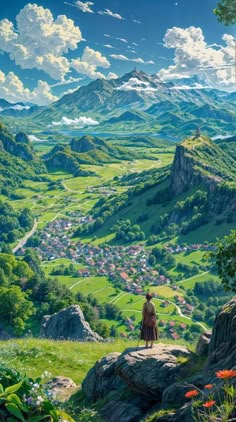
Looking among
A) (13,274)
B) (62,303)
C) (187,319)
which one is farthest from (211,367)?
(187,319)

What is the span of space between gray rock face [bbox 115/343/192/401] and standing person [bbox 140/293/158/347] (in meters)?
1.41

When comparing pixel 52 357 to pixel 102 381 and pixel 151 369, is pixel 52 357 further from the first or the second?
pixel 151 369

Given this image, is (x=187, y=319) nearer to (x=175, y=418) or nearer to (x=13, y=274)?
(x=13, y=274)

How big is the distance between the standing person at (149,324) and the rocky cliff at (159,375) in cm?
92

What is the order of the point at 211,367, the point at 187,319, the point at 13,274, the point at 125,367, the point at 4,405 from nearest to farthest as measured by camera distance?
the point at 4,405
the point at 211,367
the point at 125,367
the point at 13,274
the point at 187,319

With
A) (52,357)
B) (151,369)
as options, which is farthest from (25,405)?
(52,357)

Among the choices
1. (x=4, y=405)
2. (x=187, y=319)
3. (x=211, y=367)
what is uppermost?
(x=4, y=405)

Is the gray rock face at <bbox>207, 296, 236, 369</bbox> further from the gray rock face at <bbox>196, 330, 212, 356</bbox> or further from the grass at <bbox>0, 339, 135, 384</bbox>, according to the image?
the grass at <bbox>0, 339, 135, 384</bbox>

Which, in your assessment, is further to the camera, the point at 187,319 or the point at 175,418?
the point at 187,319

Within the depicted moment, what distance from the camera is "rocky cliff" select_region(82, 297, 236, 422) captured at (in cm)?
1802

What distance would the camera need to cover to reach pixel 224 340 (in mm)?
20078

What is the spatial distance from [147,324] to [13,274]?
108228 mm

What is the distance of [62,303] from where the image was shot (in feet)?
307

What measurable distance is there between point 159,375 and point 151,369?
1.90 ft
